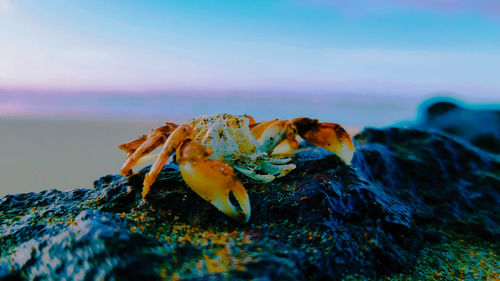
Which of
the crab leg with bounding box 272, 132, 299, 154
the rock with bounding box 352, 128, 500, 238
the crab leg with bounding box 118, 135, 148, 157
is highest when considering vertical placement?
the crab leg with bounding box 118, 135, 148, 157

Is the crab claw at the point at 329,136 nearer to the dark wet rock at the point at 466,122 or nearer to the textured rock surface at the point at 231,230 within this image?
the textured rock surface at the point at 231,230

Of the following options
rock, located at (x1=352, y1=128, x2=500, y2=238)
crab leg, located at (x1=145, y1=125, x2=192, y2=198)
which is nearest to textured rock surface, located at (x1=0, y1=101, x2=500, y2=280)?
rock, located at (x1=352, y1=128, x2=500, y2=238)

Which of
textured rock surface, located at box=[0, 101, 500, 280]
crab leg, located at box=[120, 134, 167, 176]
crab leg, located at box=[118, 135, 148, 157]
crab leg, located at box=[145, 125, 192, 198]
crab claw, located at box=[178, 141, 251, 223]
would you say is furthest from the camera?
crab leg, located at box=[118, 135, 148, 157]

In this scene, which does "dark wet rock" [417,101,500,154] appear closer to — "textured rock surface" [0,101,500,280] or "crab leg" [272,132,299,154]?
"textured rock surface" [0,101,500,280]

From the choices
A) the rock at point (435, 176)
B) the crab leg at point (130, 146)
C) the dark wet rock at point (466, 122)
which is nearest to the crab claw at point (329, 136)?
the rock at point (435, 176)

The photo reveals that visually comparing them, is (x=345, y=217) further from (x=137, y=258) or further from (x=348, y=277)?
(x=137, y=258)

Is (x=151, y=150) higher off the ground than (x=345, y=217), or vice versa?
(x=151, y=150)

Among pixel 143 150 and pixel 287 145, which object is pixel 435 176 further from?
pixel 143 150

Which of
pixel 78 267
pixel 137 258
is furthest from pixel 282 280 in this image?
pixel 78 267
